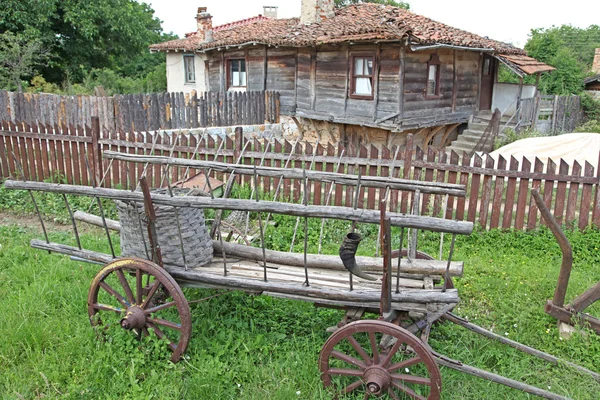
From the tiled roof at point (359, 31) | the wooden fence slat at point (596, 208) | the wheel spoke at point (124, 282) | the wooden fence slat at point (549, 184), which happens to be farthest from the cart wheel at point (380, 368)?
the tiled roof at point (359, 31)

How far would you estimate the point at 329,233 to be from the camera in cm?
700

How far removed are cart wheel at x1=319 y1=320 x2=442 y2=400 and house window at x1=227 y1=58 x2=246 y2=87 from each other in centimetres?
1663

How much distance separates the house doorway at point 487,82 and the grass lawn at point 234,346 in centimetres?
1403

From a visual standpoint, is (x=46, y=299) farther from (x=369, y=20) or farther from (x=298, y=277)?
(x=369, y=20)

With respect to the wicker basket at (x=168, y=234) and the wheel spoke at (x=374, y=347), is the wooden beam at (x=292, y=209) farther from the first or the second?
the wheel spoke at (x=374, y=347)

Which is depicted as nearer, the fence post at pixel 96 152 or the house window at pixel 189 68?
the fence post at pixel 96 152

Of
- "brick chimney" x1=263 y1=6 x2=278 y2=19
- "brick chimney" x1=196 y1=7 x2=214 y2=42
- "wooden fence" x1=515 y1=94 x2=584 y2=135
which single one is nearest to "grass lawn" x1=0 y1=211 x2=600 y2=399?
"wooden fence" x1=515 y1=94 x2=584 y2=135

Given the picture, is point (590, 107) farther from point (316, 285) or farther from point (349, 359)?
point (349, 359)

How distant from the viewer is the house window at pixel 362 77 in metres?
14.9

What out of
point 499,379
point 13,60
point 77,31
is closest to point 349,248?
point 499,379

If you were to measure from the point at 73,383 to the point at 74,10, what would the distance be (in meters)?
24.6

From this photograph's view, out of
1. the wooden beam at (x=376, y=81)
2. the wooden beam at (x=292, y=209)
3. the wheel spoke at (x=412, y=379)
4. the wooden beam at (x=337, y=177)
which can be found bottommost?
the wheel spoke at (x=412, y=379)

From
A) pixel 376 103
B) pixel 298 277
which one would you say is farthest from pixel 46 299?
pixel 376 103

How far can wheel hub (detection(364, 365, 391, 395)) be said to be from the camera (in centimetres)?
333
